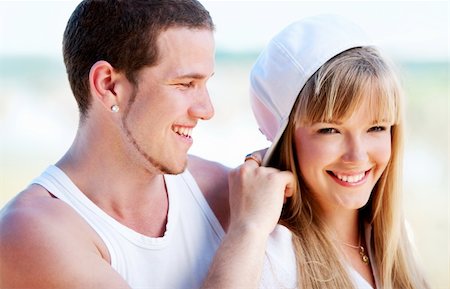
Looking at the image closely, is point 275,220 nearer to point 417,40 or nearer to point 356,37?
point 356,37

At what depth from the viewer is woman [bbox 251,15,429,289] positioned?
2424 millimetres

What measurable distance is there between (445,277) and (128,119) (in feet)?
18.4

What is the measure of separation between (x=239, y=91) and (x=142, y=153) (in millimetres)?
8504

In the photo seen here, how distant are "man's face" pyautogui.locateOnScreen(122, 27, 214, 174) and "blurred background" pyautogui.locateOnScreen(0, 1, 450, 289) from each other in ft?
17.5

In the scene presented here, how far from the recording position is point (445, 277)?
7.29 metres

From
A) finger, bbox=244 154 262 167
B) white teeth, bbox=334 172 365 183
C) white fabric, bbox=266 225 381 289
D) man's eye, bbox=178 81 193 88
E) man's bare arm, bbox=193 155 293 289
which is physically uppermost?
man's eye, bbox=178 81 193 88

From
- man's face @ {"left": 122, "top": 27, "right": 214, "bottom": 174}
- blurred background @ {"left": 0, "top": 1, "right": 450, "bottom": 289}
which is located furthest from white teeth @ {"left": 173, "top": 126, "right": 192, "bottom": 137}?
blurred background @ {"left": 0, "top": 1, "right": 450, "bottom": 289}

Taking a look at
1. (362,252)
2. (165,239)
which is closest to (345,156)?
(362,252)

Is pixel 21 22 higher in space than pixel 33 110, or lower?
higher

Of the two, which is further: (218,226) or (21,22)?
(21,22)

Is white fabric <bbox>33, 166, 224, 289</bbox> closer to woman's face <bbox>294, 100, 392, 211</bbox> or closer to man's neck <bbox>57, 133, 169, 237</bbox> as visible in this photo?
man's neck <bbox>57, 133, 169, 237</bbox>

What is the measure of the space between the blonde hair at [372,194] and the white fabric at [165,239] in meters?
0.29

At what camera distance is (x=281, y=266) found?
2.46 metres

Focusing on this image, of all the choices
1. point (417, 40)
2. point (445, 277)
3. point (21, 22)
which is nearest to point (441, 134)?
point (417, 40)
